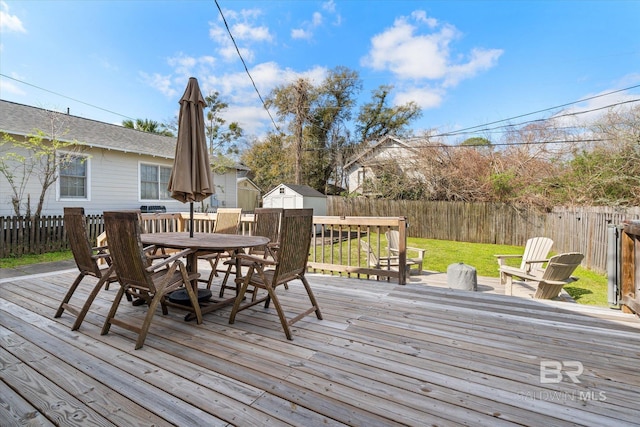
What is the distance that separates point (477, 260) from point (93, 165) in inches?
457

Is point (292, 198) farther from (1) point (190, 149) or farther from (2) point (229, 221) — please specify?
(1) point (190, 149)

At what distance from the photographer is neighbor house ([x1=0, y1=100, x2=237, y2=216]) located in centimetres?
774

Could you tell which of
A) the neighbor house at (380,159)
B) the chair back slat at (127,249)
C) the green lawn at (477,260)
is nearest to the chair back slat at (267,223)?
the chair back slat at (127,249)

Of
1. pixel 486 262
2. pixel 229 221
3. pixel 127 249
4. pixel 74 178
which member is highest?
pixel 74 178

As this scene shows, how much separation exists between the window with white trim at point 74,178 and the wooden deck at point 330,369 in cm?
689

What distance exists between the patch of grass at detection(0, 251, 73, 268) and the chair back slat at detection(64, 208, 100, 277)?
15.1ft

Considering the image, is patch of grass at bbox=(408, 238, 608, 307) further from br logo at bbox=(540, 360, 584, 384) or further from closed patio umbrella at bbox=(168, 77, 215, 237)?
closed patio umbrella at bbox=(168, 77, 215, 237)

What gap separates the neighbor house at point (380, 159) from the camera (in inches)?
580

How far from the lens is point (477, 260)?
8633mm

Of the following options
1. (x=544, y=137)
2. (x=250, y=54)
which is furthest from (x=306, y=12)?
(x=544, y=137)

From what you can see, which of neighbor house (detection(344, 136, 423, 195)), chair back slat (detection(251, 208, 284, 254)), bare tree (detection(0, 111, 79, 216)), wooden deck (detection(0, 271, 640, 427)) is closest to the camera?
wooden deck (detection(0, 271, 640, 427))

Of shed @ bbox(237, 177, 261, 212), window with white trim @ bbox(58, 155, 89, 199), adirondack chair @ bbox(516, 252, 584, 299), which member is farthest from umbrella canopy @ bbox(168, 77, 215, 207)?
shed @ bbox(237, 177, 261, 212)

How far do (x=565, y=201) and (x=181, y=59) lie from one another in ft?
49.5

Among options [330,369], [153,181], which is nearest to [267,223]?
[330,369]
